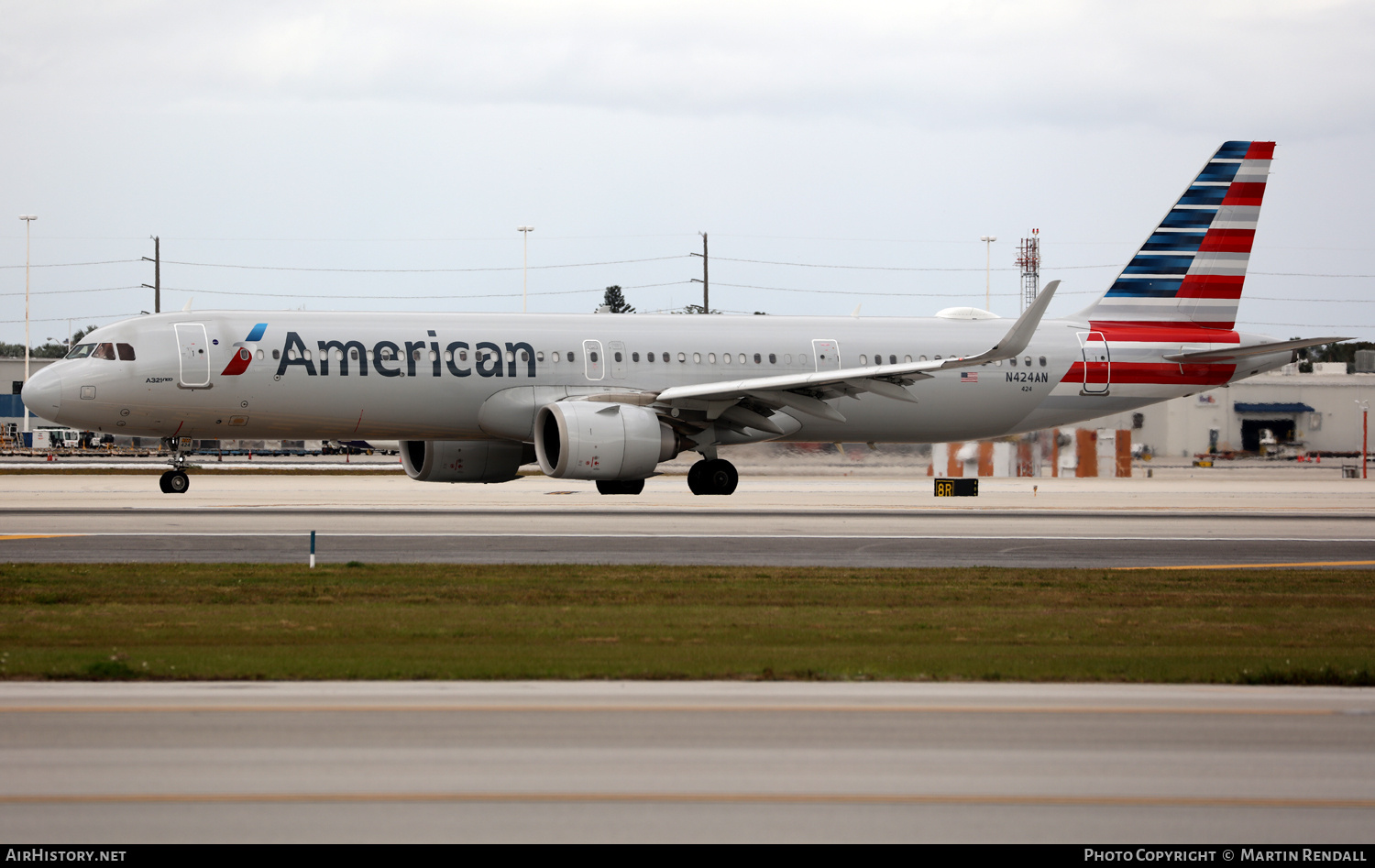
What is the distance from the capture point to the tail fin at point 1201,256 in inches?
1481

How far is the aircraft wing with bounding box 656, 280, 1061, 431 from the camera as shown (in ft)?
97.0

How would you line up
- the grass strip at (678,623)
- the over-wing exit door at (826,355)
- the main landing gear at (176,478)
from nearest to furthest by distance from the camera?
the grass strip at (678,623)
the main landing gear at (176,478)
the over-wing exit door at (826,355)

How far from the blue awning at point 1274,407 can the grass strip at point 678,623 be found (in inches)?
2611

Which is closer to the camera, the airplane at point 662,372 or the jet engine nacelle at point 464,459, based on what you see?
the airplane at point 662,372

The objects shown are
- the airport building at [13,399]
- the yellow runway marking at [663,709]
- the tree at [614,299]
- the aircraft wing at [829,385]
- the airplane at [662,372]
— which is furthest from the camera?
the tree at [614,299]

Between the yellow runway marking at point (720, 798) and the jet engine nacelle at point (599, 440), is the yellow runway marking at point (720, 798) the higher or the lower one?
the lower one

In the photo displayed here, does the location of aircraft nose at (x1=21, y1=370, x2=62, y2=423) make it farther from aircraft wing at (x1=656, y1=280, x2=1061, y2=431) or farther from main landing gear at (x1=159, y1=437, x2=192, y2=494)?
aircraft wing at (x1=656, y1=280, x2=1061, y2=431)

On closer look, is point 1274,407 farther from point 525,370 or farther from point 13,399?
point 13,399

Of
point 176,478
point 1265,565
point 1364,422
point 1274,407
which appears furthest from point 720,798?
point 1274,407

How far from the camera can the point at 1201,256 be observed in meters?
37.9

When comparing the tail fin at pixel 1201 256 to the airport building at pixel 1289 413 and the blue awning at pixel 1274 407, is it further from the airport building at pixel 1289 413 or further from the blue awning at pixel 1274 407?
the blue awning at pixel 1274 407

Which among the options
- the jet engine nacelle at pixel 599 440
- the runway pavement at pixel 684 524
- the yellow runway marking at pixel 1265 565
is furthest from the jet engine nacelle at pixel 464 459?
the yellow runway marking at pixel 1265 565

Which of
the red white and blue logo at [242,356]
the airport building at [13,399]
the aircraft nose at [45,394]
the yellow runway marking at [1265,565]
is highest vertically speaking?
the airport building at [13,399]
